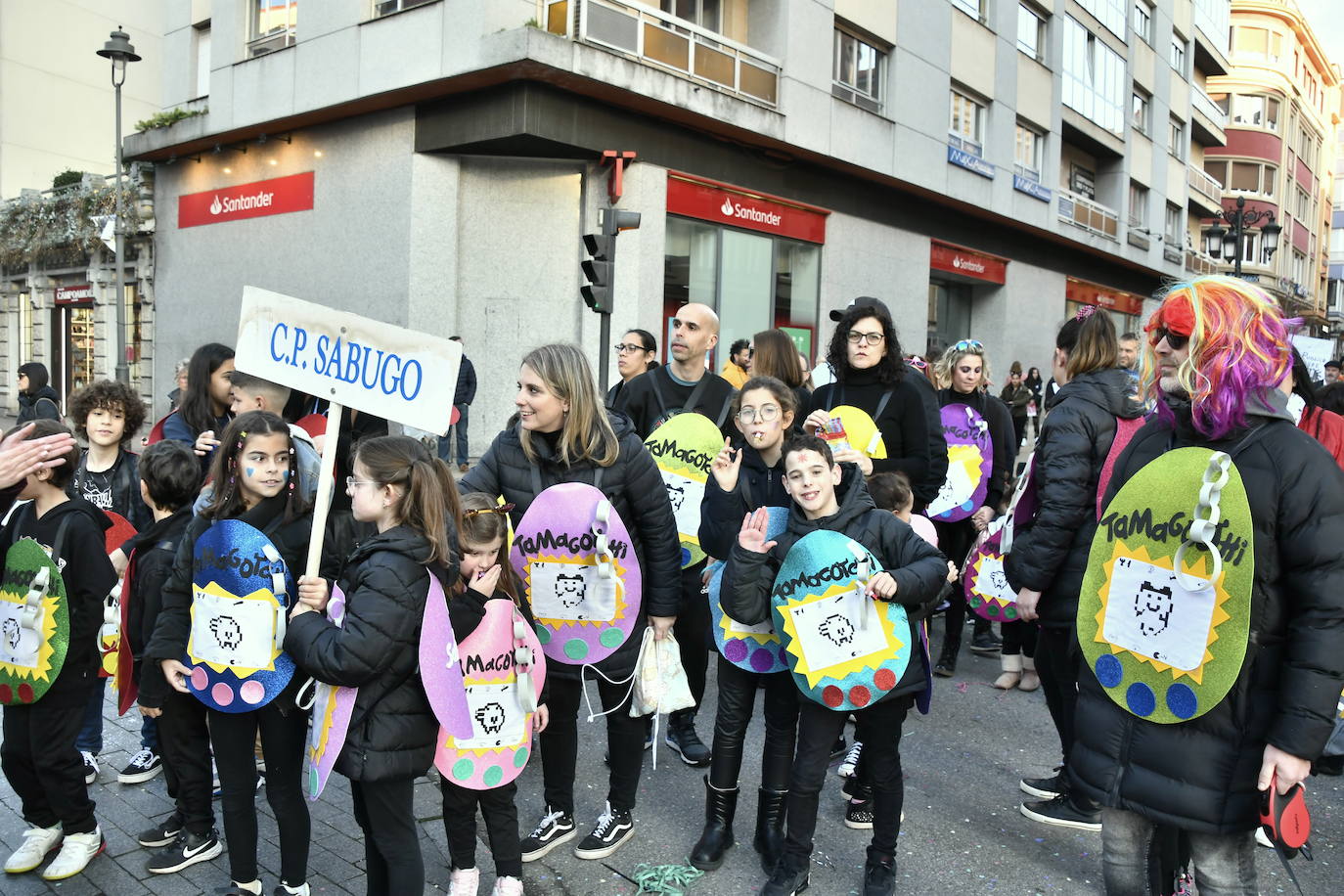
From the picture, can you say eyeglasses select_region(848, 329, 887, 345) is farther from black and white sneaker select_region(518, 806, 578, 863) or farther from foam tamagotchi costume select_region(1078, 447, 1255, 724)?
black and white sneaker select_region(518, 806, 578, 863)

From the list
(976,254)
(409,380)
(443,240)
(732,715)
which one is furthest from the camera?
(976,254)

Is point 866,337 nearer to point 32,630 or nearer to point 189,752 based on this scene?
point 189,752

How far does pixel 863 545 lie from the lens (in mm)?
3375

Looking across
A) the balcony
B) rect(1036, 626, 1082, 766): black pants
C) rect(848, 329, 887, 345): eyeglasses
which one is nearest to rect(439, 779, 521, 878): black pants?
rect(1036, 626, 1082, 766): black pants

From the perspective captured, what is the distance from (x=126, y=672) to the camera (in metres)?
3.72

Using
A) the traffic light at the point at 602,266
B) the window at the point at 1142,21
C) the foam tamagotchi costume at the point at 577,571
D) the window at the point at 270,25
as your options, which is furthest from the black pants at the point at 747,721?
the window at the point at 1142,21

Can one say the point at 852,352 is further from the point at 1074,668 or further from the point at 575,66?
the point at 575,66

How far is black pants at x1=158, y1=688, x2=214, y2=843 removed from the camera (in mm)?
3383

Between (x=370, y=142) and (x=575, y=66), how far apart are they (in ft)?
12.7

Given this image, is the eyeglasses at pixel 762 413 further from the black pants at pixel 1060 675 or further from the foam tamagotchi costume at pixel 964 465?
the foam tamagotchi costume at pixel 964 465

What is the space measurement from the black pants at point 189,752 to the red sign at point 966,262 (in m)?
19.9

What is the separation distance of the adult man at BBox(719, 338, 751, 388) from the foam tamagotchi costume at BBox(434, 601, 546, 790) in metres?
3.21

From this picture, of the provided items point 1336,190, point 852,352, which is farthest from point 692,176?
point 1336,190

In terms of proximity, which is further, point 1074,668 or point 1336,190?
point 1336,190
